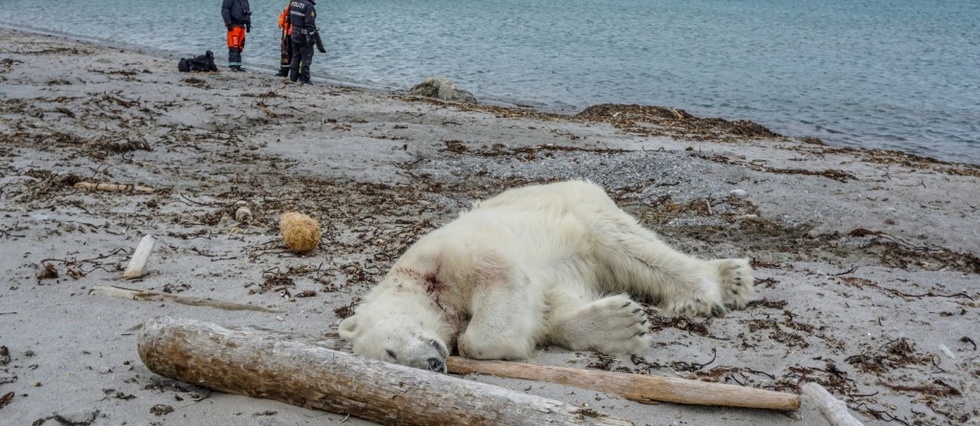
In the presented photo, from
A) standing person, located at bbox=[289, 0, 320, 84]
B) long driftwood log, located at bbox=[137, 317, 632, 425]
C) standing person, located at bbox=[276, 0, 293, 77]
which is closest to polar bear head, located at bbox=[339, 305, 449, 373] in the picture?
long driftwood log, located at bbox=[137, 317, 632, 425]

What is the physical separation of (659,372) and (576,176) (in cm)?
578

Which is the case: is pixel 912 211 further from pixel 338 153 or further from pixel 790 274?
pixel 338 153

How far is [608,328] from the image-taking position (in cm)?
427

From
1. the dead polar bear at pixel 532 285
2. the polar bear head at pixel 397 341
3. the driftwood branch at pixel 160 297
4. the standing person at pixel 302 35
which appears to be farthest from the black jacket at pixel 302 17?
the polar bear head at pixel 397 341

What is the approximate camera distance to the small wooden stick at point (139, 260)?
5.21 m

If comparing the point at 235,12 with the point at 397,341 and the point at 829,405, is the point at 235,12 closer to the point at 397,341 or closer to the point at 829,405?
the point at 397,341

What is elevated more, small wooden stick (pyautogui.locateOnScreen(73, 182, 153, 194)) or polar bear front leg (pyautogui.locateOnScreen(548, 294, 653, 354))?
polar bear front leg (pyautogui.locateOnScreen(548, 294, 653, 354))

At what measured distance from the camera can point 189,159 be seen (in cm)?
951

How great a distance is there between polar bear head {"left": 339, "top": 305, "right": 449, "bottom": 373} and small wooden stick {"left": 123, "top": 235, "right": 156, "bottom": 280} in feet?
6.78

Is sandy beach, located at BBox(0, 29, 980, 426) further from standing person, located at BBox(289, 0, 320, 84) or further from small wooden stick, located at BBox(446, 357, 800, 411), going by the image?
standing person, located at BBox(289, 0, 320, 84)

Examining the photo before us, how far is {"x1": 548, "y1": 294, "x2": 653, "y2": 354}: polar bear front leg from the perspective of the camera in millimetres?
4250

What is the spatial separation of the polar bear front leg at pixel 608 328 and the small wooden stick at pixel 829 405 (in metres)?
0.91

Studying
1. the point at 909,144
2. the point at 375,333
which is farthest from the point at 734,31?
the point at 375,333

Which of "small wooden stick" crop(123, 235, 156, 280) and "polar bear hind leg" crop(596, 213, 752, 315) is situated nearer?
"polar bear hind leg" crop(596, 213, 752, 315)
